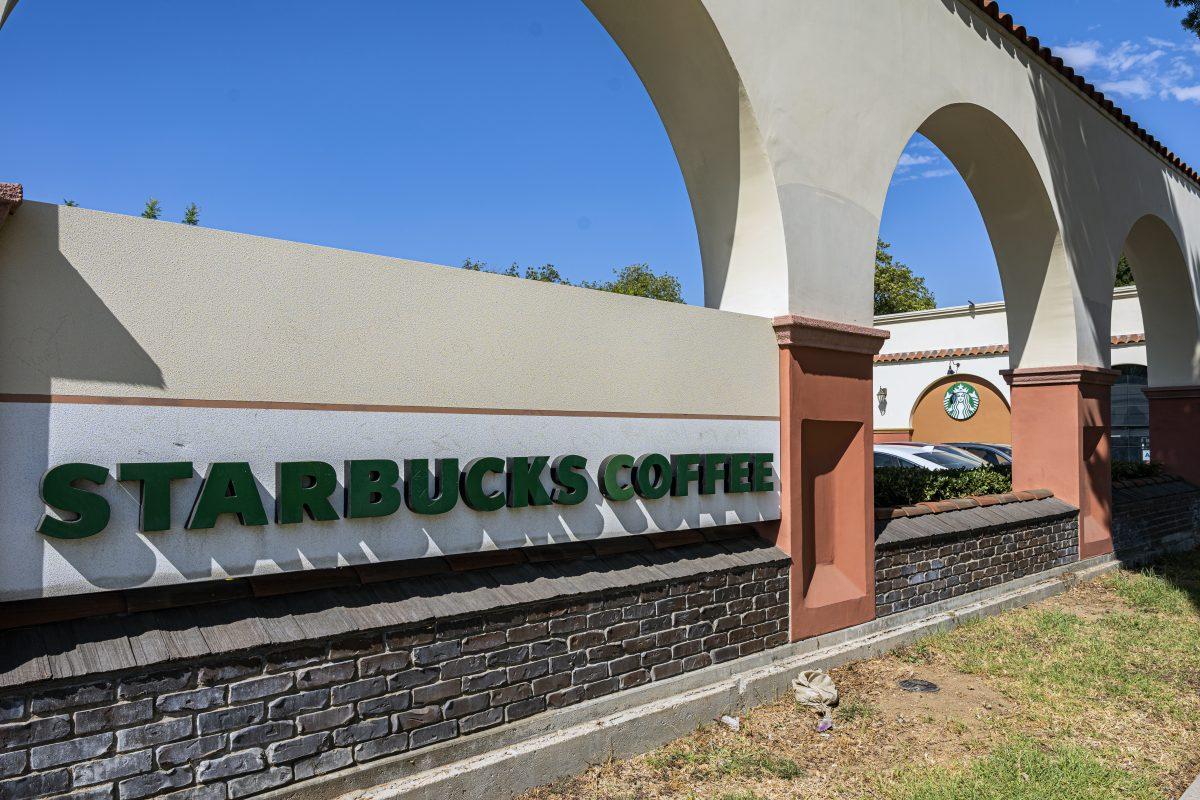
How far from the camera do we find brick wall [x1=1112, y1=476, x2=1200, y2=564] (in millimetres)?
11539

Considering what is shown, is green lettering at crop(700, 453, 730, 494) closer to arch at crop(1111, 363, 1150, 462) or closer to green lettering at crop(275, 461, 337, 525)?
green lettering at crop(275, 461, 337, 525)

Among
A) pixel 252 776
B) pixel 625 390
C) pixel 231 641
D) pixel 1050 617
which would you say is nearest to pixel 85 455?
pixel 231 641

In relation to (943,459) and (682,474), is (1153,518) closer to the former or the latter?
(943,459)

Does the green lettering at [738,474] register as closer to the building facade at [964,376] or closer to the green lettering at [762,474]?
the green lettering at [762,474]

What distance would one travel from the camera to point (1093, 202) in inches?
413

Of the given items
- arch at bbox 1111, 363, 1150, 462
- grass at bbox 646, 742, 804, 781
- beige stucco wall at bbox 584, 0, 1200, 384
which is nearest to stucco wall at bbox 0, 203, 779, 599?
grass at bbox 646, 742, 804, 781

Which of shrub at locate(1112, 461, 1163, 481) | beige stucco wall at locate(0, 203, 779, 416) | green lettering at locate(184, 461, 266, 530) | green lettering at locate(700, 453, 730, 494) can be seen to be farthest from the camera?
shrub at locate(1112, 461, 1163, 481)

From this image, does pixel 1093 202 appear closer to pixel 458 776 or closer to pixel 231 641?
pixel 458 776

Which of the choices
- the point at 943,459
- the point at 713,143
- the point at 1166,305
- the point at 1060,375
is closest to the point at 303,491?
the point at 713,143

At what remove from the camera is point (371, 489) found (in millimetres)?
3912

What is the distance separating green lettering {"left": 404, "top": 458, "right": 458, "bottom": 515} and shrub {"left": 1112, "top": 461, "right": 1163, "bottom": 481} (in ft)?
38.5

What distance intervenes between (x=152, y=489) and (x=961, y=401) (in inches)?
926

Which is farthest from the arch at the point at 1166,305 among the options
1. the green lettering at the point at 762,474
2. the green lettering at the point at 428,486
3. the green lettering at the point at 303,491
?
the green lettering at the point at 303,491

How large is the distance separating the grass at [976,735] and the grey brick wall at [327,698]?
1.89 feet
